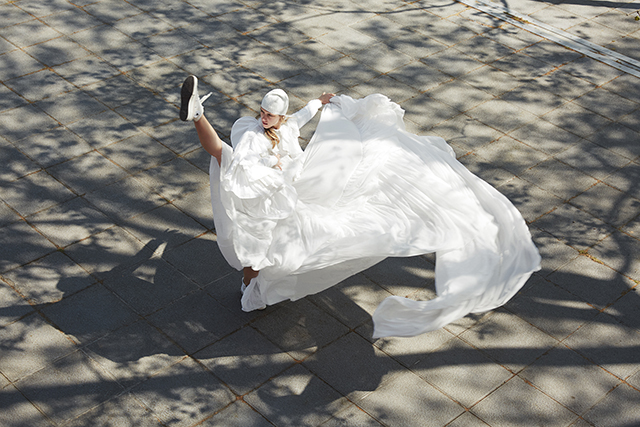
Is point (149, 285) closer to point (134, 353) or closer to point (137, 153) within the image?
point (134, 353)

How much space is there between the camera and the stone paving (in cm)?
536

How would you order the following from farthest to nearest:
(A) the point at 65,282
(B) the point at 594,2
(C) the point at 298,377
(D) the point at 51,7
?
(B) the point at 594,2
(D) the point at 51,7
(A) the point at 65,282
(C) the point at 298,377

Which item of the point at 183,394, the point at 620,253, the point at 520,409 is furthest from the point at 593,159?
the point at 183,394

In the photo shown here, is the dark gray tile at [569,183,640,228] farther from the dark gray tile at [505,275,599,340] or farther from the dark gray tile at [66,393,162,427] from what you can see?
the dark gray tile at [66,393,162,427]

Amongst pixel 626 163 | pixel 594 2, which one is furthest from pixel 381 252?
pixel 594 2

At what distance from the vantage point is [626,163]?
26.4 feet

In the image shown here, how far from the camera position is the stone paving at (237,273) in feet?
17.6

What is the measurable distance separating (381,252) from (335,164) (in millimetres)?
819

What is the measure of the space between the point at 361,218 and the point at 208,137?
1385 mm

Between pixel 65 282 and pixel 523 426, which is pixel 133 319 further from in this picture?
pixel 523 426

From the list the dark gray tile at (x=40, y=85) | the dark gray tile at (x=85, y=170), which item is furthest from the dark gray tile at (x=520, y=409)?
the dark gray tile at (x=40, y=85)

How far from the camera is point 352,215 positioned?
Answer: 18.2 feet

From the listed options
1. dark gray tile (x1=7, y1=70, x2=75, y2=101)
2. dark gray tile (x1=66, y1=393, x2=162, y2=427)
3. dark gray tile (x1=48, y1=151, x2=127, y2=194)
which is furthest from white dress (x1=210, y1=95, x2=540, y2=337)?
dark gray tile (x1=7, y1=70, x2=75, y2=101)

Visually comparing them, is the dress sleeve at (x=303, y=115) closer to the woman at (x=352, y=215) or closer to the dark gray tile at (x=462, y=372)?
the woman at (x=352, y=215)
